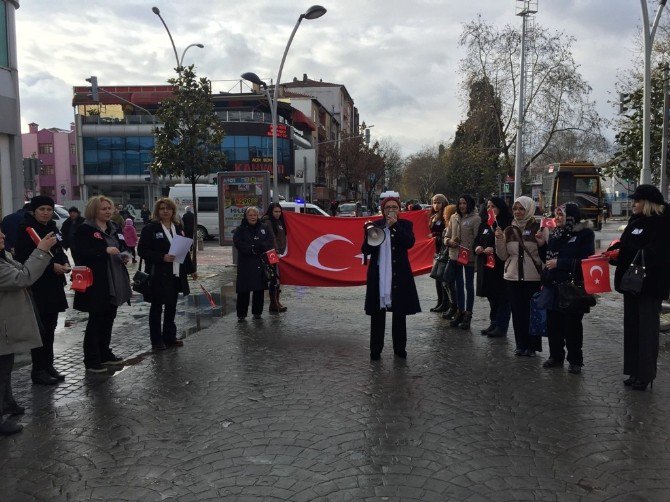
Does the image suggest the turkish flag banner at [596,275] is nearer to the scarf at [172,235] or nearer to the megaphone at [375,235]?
the megaphone at [375,235]

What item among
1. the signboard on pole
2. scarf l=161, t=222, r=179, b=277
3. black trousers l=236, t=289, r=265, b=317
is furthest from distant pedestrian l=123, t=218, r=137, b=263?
scarf l=161, t=222, r=179, b=277

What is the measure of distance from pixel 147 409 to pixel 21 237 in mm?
2208

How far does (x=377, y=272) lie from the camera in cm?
719

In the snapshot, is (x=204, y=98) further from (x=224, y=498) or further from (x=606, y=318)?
(x=224, y=498)

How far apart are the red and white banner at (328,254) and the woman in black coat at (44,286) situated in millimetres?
4567

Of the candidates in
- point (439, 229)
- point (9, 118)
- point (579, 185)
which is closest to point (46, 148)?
point (579, 185)

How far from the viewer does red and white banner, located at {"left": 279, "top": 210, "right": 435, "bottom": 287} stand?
34.4ft

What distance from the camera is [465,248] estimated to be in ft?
29.4

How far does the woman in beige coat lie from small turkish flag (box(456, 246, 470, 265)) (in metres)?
5.50

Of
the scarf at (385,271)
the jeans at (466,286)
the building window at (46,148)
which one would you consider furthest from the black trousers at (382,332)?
the building window at (46,148)

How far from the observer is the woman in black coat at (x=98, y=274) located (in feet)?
22.2

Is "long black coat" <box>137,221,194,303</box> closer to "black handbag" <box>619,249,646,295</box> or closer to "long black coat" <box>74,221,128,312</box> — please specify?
"long black coat" <box>74,221,128,312</box>

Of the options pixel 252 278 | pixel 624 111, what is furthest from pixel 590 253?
pixel 624 111

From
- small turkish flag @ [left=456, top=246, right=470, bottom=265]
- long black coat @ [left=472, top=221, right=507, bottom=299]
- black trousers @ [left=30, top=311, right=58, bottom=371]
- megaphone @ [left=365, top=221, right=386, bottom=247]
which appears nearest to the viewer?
black trousers @ [left=30, top=311, right=58, bottom=371]
